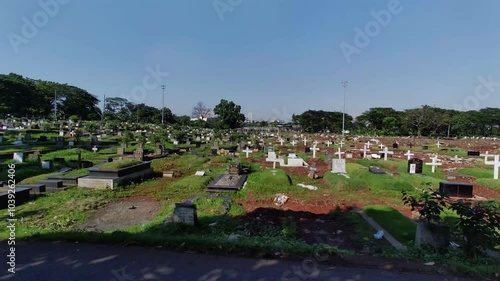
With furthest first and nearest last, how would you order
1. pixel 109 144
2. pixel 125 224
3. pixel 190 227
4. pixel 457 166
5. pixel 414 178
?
pixel 109 144 → pixel 457 166 → pixel 414 178 → pixel 125 224 → pixel 190 227

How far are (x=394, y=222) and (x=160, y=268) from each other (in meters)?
6.70

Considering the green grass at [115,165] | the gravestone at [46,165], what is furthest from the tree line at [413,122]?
the gravestone at [46,165]

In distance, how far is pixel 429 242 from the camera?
18.6 ft

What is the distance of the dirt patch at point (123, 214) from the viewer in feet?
27.6

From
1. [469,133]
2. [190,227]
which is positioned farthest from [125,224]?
[469,133]

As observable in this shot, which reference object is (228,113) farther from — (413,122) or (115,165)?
(115,165)

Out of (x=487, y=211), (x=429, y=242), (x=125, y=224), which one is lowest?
(x=125, y=224)

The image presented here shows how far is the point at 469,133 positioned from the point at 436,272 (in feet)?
305

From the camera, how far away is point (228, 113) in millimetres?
69375

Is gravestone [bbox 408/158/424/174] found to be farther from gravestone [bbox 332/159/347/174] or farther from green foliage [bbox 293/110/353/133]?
green foliage [bbox 293/110/353/133]

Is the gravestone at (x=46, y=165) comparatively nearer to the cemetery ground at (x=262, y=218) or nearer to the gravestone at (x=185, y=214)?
the cemetery ground at (x=262, y=218)

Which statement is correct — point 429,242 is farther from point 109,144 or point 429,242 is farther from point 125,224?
point 109,144

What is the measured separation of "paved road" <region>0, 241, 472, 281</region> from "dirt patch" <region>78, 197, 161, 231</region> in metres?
3.42

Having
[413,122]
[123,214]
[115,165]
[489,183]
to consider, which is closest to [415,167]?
[489,183]
